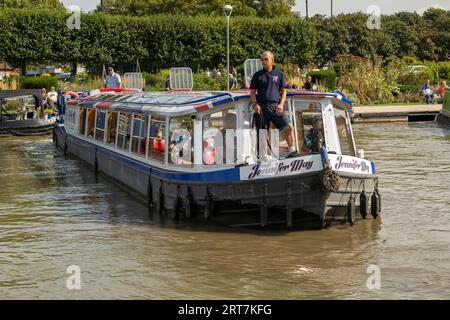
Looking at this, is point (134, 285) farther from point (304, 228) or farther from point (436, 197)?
point (436, 197)

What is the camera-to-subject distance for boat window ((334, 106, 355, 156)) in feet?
48.5

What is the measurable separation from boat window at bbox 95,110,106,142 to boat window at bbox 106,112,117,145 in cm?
60

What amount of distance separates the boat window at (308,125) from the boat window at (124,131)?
5.42m

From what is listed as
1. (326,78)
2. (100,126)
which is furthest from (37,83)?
(100,126)

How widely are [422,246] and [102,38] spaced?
3938 centimetres

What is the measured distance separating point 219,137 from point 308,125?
1.53 metres

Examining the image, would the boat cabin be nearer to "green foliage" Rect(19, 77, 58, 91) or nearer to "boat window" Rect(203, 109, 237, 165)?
"boat window" Rect(203, 109, 237, 165)

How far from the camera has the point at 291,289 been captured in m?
10.4

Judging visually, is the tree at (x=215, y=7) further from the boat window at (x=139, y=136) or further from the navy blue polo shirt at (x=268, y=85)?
the navy blue polo shirt at (x=268, y=85)

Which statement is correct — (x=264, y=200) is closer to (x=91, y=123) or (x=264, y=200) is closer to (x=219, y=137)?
(x=219, y=137)

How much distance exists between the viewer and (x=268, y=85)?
1383 cm

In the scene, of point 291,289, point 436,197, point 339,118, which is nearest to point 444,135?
point 436,197

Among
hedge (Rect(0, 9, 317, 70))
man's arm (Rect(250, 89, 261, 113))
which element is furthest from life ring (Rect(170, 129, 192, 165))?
hedge (Rect(0, 9, 317, 70))

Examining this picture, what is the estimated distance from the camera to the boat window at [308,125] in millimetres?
14359
